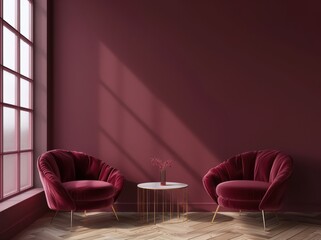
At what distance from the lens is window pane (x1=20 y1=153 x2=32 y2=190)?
4.86 metres

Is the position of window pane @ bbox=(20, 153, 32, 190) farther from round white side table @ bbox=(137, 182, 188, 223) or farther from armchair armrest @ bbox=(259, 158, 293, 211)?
armchair armrest @ bbox=(259, 158, 293, 211)

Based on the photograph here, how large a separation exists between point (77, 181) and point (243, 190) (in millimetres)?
1833

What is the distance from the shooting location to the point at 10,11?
4.51 meters

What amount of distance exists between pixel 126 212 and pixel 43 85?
190cm

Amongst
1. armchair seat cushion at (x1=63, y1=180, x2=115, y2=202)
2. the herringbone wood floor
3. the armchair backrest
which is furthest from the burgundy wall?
armchair seat cushion at (x1=63, y1=180, x2=115, y2=202)

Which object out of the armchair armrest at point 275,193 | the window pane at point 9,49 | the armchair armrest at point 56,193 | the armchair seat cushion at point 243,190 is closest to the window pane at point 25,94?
the window pane at point 9,49

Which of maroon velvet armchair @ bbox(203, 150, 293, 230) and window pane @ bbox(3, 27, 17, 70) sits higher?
window pane @ bbox(3, 27, 17, 70)

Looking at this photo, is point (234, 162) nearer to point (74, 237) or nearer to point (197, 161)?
point (197, 161)

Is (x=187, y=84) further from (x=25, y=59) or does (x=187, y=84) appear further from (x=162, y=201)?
(x=25, y=59)

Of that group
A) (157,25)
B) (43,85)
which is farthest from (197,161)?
(43,85)

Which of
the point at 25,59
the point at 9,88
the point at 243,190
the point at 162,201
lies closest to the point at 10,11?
the point at 25,59

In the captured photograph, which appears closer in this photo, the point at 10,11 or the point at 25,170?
the point at 10,11

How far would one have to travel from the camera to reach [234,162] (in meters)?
4.98

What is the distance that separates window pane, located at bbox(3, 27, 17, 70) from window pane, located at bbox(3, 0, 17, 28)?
12 centimetres
